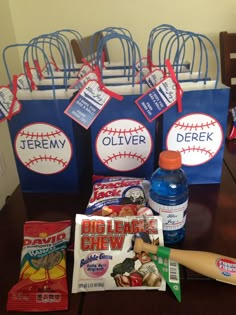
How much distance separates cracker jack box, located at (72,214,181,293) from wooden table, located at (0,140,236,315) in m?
0.02

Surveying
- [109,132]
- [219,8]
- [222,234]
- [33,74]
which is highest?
[219,8]

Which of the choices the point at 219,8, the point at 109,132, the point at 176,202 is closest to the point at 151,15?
the point at 219,8

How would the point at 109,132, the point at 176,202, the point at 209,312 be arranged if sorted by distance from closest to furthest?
the point at 209,312 < the point at 176,202 < the point at 109,132

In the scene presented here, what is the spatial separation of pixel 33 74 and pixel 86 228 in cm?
49

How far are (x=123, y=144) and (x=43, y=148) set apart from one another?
200 mm

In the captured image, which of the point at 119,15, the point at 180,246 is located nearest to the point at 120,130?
the point at 180,246

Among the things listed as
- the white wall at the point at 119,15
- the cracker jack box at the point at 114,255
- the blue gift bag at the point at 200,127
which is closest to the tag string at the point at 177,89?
the blue gift bag at the point at 200,127

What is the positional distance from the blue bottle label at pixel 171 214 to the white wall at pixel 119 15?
1649 millimetres

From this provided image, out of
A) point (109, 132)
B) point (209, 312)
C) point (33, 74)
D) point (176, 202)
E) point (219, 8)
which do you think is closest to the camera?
point (209, 312)

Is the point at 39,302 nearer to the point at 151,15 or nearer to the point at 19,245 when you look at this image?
the point at 19,245

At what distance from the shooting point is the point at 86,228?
54cm

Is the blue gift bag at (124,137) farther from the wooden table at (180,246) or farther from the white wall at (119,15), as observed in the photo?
the white wall at (119,15)

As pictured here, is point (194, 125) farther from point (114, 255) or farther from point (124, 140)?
point (114, 255)

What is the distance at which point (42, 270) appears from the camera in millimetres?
512
